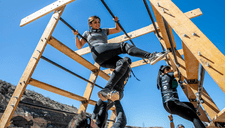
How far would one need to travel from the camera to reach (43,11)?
232 centimetres

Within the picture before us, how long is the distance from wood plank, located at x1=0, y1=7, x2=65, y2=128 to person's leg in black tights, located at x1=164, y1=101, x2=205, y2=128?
7.68 feet

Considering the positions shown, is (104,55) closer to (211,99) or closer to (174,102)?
(174,102)

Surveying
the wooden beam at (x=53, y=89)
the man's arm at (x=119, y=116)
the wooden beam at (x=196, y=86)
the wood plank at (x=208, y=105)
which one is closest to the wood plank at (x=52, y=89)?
the wooden beam at (x=53, y=89)

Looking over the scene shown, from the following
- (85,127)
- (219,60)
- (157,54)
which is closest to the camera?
(219,60)

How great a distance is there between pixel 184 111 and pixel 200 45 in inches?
69.4

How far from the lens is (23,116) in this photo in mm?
5426

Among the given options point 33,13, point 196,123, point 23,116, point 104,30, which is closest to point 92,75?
point 104,30

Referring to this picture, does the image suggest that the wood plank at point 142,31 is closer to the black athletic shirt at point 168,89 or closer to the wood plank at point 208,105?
the black athletic shirt at point 168,89

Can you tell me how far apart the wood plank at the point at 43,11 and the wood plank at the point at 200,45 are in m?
1.62

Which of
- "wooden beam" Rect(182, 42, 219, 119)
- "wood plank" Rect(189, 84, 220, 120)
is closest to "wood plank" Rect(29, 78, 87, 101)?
"wooden beam" Rect(182, 42, 219, 119)

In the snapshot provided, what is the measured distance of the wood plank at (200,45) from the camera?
0.88 m

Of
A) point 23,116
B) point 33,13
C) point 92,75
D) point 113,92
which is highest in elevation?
point 33,13

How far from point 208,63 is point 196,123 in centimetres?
163

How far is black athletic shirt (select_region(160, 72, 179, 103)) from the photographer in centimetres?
269
